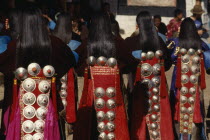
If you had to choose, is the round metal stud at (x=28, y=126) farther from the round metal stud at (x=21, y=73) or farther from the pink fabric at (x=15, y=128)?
the round metal stud at (x=21, y=73)

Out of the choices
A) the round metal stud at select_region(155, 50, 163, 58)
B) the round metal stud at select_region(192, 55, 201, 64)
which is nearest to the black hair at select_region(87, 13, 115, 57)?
the round metal stud at select_region(155, 50, 163, 58)

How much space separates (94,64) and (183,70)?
5.64ft

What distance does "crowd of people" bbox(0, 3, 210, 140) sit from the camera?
A: 17.0 ft

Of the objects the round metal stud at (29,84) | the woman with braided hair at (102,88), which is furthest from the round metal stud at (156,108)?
the round metal stud at (29,84)

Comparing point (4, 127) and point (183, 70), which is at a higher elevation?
point (183, 70)

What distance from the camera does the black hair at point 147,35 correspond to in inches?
267

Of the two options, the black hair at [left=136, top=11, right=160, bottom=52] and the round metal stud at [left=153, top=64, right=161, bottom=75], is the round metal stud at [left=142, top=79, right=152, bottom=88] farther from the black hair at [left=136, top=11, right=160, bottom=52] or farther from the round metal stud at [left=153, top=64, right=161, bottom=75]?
the black hair at [left=136, top=11, right=160, bottom=52]

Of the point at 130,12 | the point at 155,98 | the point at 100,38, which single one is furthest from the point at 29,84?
the point at 130,12

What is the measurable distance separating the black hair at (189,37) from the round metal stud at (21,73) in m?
2.80

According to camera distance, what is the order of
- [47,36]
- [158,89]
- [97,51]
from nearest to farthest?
[47,36] → [97,51] → [158,89]

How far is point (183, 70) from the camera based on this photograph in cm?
727

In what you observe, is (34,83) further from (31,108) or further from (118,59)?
(118,59)

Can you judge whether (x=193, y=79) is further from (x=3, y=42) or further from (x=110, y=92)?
(x=3, y=42)

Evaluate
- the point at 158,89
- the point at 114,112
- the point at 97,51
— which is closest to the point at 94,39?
the point at 97,51
